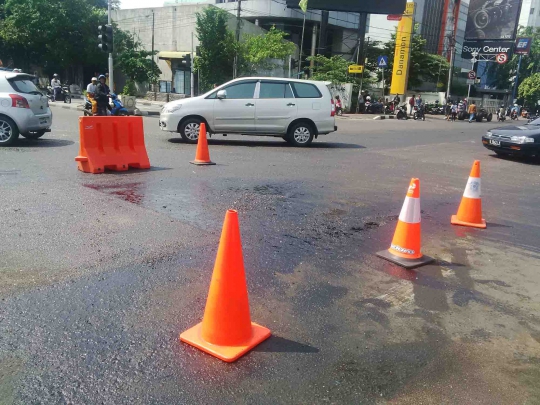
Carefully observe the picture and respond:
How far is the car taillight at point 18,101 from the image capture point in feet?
34.1

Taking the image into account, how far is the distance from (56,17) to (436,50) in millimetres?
55409

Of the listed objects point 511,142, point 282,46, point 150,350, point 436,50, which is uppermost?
point 436,50

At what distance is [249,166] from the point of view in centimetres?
954

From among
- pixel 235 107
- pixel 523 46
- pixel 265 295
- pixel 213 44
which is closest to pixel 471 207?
pixel 265 295

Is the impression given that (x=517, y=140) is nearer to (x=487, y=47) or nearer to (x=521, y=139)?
(x=521, y=139)

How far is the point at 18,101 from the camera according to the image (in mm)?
10438

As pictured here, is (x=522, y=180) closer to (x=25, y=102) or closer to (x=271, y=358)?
(x=271, y=358)

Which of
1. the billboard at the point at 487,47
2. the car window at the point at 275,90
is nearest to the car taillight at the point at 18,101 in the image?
the car window at the point at 275,90

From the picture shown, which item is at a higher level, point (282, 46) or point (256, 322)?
point (282, 46)

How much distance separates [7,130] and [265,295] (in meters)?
9.44

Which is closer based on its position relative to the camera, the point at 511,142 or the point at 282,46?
the point at 511,142

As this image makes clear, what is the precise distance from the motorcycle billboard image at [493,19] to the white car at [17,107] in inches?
2002

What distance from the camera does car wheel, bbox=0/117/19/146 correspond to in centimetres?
1057

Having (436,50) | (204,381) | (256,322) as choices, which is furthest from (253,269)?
(436,50)
